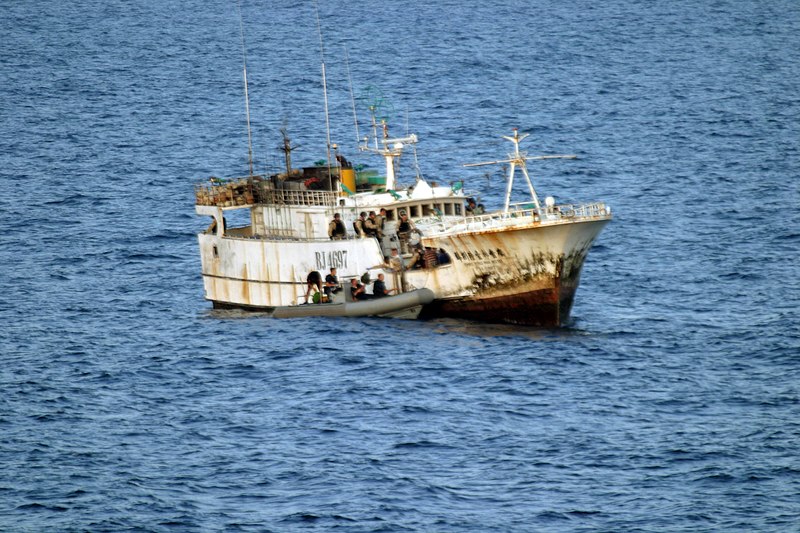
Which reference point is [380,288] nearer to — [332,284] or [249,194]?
[332,284]

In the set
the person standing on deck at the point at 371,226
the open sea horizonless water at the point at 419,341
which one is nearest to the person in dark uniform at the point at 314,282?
the open sea horizonless water at the point at 419,341

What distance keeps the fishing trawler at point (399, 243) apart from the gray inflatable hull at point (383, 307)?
0.44 m

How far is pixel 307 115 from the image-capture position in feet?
378

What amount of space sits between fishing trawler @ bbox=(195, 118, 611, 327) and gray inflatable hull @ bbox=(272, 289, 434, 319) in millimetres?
435

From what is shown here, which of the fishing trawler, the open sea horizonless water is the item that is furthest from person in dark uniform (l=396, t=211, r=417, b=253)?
the open sea horizonless water

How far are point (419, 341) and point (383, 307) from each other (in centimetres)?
314

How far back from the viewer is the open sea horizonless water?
44.0 meters

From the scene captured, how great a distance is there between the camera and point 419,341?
57000 mm

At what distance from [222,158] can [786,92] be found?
41155 mm

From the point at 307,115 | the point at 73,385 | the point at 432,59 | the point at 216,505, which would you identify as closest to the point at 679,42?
the point at 432,59

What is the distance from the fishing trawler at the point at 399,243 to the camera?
58031 mm

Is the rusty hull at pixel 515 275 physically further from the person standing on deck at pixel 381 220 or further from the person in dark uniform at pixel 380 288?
the person standing on deck at pixel 381 220

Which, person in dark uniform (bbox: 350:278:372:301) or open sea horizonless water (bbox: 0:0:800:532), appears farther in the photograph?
person in dark uniform (bbox: 350:278:372:301)

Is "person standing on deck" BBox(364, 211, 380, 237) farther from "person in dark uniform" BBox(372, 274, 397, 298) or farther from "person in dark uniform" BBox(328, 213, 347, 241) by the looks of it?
"person in dark uniform" BBox(372, 274, 397, 298)
